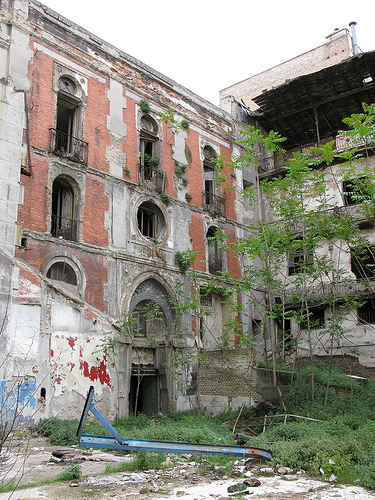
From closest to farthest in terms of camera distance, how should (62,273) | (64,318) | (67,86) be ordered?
(64,318) < (62,273) < (67,86)

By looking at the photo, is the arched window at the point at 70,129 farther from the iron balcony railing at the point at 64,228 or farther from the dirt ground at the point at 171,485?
the dirt ground at the point at 171,485

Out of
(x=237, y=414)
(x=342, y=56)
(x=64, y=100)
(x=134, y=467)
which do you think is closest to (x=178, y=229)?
(x=64, y=100)

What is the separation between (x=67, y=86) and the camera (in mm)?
17266

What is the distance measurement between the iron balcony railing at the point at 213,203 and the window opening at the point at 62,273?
25.7 ft

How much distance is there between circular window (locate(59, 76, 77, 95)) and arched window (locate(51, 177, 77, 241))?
3.34 metres

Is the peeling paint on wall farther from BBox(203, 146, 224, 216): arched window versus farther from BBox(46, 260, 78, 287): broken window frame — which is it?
BBox(203, 146, 224, 216): arched window

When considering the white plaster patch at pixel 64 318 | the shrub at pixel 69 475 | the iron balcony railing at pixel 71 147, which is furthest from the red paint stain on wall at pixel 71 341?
the shrub at pixel 69 475

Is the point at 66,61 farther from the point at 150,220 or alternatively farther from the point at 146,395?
the point at 146,395

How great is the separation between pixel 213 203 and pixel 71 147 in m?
7.42

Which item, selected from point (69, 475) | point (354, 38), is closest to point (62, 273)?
point (69, 475)

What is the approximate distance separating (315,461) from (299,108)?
767 inches

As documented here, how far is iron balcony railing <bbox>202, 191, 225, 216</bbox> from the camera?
21578 mm

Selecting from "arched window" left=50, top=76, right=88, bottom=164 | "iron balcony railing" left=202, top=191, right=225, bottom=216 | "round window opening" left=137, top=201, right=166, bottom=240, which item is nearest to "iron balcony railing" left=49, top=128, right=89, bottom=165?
"arched window" left=50, top=76, right=88, bottom=164

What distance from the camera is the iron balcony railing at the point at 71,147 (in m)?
16.4
